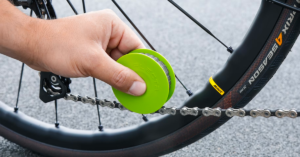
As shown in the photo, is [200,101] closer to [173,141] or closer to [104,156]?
[173,141]

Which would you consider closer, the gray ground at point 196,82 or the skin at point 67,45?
the skin at point 67,45

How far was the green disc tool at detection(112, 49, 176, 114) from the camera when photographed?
0.57 m

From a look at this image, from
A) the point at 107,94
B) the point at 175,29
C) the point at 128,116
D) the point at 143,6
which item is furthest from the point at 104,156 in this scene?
the point at 143,6

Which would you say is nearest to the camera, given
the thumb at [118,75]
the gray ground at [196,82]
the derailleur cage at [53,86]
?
the thumb at [118,75]

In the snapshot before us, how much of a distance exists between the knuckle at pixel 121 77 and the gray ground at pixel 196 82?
36 centimetres

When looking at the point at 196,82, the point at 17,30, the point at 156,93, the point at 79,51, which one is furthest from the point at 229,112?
the point at 196,82

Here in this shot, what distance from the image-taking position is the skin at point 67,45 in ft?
1.83

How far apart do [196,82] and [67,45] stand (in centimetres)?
71

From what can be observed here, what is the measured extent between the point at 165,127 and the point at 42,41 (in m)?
0.30

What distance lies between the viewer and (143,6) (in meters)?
1.78

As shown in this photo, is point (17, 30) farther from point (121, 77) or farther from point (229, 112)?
point (229, 112)

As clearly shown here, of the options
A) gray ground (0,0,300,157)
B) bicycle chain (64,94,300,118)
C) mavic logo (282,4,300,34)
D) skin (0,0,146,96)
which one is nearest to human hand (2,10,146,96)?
skin (0,0,146,96)

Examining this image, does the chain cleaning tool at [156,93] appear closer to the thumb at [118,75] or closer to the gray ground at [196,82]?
the thumb at [118,75]


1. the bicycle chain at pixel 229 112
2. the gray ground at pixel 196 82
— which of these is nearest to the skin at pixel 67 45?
the bicycle chain at pixel 229 112
